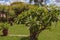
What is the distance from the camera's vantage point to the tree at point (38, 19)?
669 centimetres

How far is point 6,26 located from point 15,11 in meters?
5.86

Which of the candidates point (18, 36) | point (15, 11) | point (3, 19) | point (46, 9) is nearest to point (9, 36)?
point (18, 36)

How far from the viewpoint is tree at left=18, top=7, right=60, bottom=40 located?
21.9 feet

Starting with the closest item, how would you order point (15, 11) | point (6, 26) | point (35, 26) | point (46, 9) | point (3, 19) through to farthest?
1. point (35, 26)
2. point (46, 9)
3. point (6, 26)
4. point (3, 19)
5. point (15, 11)

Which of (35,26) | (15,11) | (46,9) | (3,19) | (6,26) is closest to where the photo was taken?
(35,26)

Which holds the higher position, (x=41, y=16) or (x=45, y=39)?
(x=41, y=16)

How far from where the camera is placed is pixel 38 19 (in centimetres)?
685

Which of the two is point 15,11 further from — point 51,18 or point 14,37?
point 51,18

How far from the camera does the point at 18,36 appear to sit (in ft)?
35.0

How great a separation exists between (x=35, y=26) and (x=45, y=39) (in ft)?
11.7

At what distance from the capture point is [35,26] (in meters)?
6.64

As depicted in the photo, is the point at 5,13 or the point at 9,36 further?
the point at 5,13

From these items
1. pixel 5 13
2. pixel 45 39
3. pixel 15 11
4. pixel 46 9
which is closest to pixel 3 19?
pixel 5 13

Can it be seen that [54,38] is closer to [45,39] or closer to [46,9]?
[45,39]
